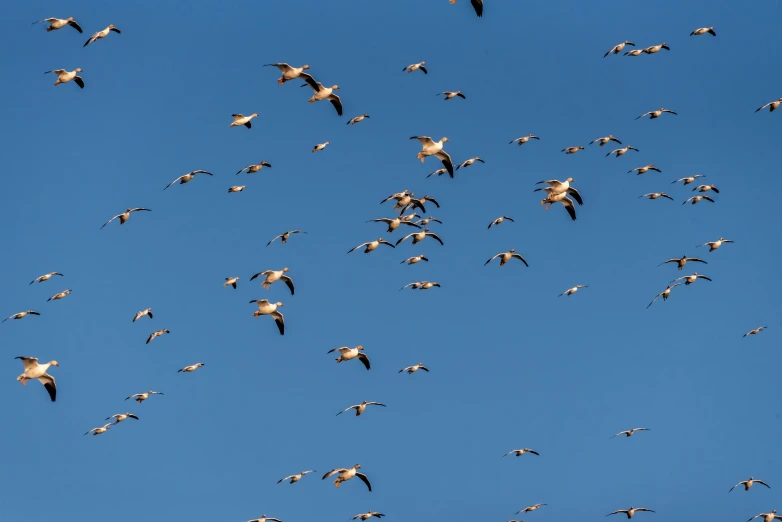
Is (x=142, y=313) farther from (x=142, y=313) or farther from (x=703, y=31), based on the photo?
(x=703, y=31)

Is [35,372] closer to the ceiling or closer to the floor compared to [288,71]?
closer to the floor

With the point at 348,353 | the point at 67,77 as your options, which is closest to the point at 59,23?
the point at 67,77

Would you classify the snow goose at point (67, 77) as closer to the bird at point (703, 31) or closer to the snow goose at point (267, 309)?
the snow goose at point (267, 309)

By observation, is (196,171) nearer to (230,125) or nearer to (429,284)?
(230,125)

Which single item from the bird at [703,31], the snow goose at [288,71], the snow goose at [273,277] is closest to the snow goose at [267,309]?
the snow goose at [273,277]

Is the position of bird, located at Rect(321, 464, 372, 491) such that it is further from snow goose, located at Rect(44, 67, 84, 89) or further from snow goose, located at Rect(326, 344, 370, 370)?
snow goose, located at Rect(44, 67, 84, 89)

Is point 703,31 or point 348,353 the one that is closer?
point 348,353

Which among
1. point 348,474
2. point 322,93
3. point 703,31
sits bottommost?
point 348,474

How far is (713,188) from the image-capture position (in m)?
72.7

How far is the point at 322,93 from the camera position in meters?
57.6

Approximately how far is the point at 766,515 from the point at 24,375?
1446 inches

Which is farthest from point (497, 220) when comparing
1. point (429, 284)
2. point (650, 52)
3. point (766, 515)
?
point (766, 515)

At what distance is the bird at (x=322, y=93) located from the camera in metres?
56.8

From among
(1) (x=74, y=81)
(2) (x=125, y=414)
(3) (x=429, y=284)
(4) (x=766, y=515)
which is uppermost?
(1) (x=74, y=81)
